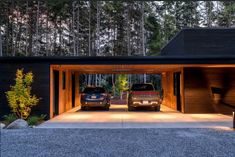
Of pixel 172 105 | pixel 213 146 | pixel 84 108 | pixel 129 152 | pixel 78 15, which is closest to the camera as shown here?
pixel 129 152

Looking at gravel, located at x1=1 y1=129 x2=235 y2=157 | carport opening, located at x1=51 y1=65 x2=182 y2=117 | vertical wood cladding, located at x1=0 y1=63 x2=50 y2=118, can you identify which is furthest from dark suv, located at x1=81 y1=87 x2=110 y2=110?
gravel, located at x1=1 y1=129 x2=235 y2=157

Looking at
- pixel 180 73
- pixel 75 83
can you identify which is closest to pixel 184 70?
pixel 180 73

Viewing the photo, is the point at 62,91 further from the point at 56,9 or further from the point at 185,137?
the point at 56,9

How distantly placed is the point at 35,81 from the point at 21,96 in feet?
4.20

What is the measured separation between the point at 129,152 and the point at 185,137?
2.90 metres

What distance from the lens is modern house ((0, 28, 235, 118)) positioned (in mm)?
17000

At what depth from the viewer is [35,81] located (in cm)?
1697

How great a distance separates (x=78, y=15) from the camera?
134 feet

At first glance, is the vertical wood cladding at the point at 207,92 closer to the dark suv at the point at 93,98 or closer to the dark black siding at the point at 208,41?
the dark black siding at the point at 208,41

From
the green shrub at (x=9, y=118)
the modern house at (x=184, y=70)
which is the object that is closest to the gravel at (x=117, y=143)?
the green shrub at (x=9, y=118)

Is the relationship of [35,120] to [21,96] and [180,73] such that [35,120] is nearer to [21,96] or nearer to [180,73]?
[21,96]

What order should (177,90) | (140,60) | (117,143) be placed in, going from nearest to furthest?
1. (117,143)
2. (140,60)
3. (177,90)

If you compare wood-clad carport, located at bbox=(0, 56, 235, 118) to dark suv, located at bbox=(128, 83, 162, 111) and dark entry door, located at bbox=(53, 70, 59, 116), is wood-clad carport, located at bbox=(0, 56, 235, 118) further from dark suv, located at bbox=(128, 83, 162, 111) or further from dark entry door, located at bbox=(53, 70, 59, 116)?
dark suv, located at bbox=(128, 83, 162, 111)

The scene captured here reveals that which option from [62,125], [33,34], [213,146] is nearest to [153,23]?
[33,34]
